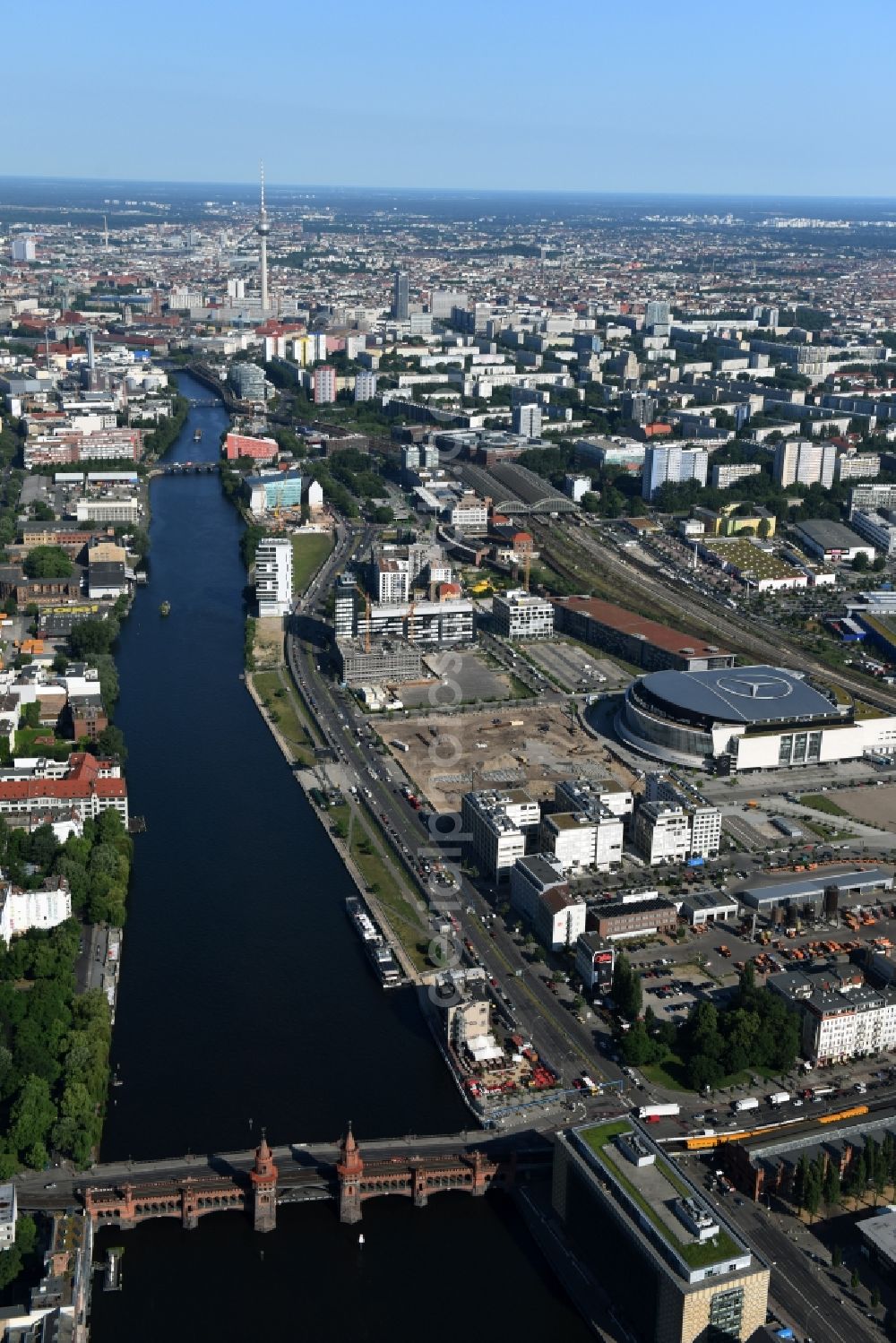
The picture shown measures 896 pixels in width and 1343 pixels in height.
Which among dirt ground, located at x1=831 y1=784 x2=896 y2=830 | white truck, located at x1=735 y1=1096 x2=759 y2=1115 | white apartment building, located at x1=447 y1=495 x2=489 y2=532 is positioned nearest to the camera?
white truck, located at x1=735 y1=1096 x2=759 y2=1115

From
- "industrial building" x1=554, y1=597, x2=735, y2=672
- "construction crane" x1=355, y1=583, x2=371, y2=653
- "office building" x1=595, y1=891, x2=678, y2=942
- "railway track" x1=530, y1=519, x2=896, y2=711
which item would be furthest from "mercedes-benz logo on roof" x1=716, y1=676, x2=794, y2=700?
"construction crane" x1=355, y1=583, x2=371, y2=653

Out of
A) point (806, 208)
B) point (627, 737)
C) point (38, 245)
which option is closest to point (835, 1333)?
point (627, 737)

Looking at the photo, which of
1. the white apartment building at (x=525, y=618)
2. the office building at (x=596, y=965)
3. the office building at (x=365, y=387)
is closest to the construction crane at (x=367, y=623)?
the white apartment building at (x=525, y=618)

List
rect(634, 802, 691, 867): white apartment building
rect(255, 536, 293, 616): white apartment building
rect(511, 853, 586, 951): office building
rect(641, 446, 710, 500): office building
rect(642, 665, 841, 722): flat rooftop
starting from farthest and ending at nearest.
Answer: rect(641, 446, 710, 500): office building, rect(255, 536, 293, 616): white apartment building, rect(642, 665, 841, 722): flat rooftop, rect(634, 802, 691, 867): white apartment building, rect(511, 853, 586, 951): office building

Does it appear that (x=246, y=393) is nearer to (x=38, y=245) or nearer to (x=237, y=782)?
(x=237, y=782)

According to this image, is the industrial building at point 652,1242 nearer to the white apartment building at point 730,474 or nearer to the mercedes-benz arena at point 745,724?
the mercedes-benz arena at point 745,724

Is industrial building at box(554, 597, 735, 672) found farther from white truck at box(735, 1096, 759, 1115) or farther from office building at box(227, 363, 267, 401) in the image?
office building at box(227, 363, 267, 401)
